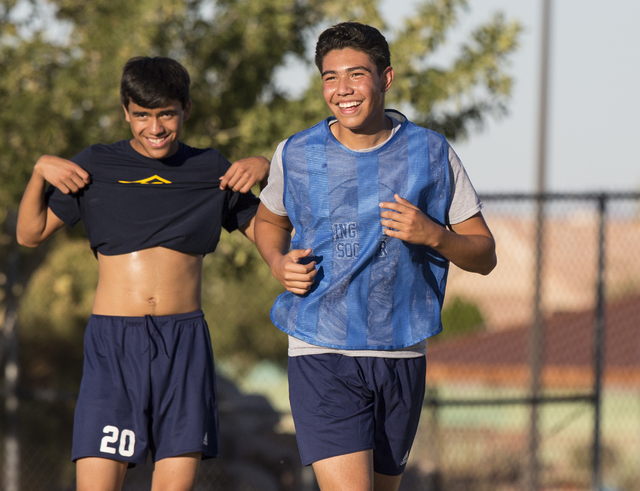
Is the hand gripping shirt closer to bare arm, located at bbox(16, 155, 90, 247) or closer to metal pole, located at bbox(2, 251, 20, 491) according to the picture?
bare arm, located at bbox(16, 155, 90, 247)

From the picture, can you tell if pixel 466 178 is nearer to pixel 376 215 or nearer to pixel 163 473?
pixel 376 215

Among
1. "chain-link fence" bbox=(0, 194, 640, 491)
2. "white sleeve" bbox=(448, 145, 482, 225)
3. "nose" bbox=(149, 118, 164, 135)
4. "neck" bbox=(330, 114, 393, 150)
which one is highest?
"nose" bbox=(149, 118, 164, 135)

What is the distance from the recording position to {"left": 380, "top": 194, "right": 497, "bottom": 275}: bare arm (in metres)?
2.30

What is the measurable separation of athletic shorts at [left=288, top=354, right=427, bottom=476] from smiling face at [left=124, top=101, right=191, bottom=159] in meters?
0.93

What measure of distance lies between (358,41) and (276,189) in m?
0.57

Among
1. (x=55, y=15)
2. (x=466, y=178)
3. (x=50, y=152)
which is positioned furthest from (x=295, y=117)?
(x=466, y=178)

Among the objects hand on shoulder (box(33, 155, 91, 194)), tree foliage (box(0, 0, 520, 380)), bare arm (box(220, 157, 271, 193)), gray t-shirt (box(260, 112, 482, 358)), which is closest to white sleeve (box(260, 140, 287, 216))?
gray t-shirt (box(260, 112, 482, 358))

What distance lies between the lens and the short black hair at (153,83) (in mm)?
2859

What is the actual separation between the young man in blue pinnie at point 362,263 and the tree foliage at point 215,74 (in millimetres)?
2948

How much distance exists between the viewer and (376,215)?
2537mm

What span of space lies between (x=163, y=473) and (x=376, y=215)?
1191 mm

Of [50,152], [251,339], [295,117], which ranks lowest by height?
[251,339]

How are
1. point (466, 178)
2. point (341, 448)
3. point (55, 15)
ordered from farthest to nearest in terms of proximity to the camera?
point (55, 15)
point (466, 178)
point (341, 448)

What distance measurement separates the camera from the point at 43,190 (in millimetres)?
2992
